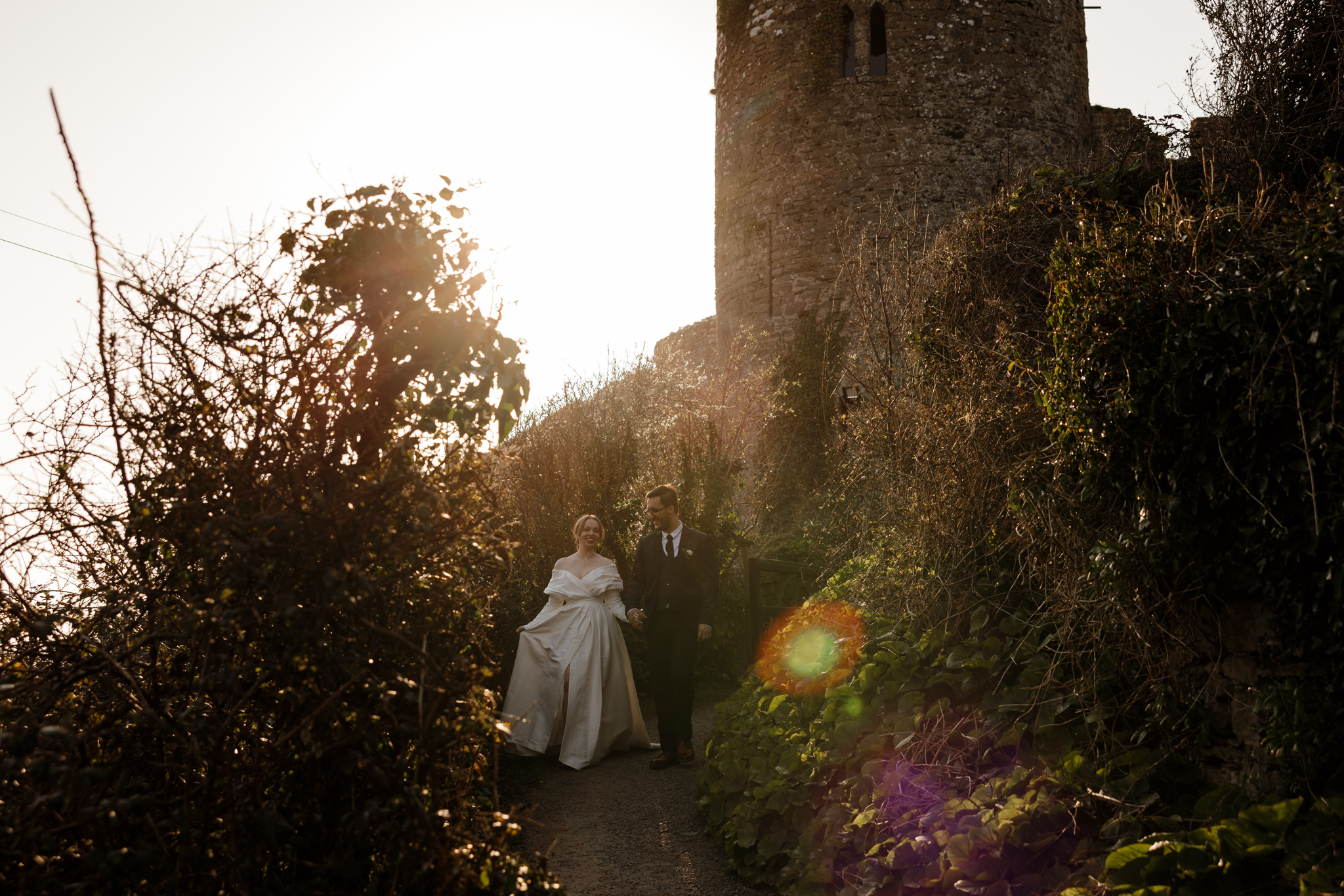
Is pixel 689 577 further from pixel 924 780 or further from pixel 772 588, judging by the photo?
pixel 924 780

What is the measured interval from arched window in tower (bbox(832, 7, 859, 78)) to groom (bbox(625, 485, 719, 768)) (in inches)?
377

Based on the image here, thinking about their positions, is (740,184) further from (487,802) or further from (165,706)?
(165,706)

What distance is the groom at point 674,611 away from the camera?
20.6 feet

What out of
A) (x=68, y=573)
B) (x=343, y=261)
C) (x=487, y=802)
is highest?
(x=343, y=261)

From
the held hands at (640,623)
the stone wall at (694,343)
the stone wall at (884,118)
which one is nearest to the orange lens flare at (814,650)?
the held hands at (640,623)

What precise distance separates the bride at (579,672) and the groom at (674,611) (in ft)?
1.38

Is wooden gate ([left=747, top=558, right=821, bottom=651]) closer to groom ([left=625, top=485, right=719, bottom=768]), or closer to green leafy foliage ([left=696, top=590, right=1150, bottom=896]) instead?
groom ([left=625, top=485, right=719, bottom=768])

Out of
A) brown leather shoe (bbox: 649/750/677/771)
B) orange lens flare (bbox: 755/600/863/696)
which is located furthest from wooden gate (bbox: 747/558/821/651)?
brown leather shoe (bbox: 649/750/677/771)

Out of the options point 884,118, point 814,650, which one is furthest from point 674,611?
point 884,118

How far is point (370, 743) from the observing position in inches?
97.6

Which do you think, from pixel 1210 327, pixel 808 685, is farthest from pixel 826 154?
pixel 1210 327

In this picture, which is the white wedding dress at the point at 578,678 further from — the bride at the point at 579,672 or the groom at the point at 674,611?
the groom at the point at 674,611

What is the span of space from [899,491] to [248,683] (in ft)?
14.0

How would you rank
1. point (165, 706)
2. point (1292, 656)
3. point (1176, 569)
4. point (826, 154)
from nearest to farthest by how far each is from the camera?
point (165, 706)
point (1292, 656)
point (1176, 569)
point (826, 154)
